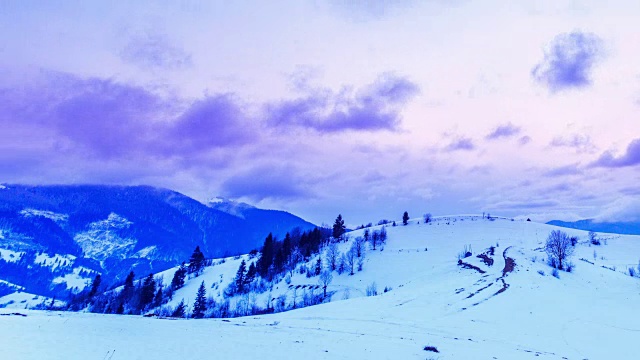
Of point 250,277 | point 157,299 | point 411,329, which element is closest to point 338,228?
point 250,277

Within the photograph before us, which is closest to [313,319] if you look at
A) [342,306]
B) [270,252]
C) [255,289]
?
[342,306]

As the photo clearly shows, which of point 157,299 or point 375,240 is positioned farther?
point 375,240

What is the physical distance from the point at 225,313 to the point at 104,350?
9461 centimetres

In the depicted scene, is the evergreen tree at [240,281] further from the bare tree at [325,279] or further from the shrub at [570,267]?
the shrub at [570,267]

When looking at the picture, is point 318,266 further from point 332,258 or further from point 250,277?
point 250,277

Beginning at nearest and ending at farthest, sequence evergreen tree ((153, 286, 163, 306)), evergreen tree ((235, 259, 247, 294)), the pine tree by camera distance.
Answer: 1. the pine tree
2. evergreen tree ((235, 259, 247, 294))
3. evergreen tree ((153, 286, 163, 306))

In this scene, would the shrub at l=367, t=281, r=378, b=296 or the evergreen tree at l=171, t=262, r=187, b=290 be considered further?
the evergreen tree at l=171, t=262, r=187, b=290

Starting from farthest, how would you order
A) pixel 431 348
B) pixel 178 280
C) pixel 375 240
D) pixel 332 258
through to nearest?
pixel 375 240 → pixel 178 280 → pixel 332 258 → pixel 431 348

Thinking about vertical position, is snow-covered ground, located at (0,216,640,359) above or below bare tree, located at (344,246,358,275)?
below

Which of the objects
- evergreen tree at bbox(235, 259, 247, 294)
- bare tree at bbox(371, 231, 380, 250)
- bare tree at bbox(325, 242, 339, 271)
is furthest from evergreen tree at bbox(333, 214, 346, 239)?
evergreen tree at bbox(235, 259, 247, 294)

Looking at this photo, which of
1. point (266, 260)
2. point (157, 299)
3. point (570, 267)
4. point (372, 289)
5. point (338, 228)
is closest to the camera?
point (570, 267)

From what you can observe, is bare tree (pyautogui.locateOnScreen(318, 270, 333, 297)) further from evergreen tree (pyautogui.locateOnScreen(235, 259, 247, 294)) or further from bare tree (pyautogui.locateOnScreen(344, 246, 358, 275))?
evergreen tree (pyautogui.locateOnScreen(235, 259, 247, 294))

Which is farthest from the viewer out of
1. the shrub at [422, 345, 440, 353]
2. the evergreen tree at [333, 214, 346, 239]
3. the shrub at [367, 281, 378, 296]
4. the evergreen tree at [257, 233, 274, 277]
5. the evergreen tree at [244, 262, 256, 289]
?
the evergreen tree at [333, 214, 346, 239]

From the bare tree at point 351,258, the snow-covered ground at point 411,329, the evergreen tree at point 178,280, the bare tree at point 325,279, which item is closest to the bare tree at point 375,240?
the bare tree at point 351,258
